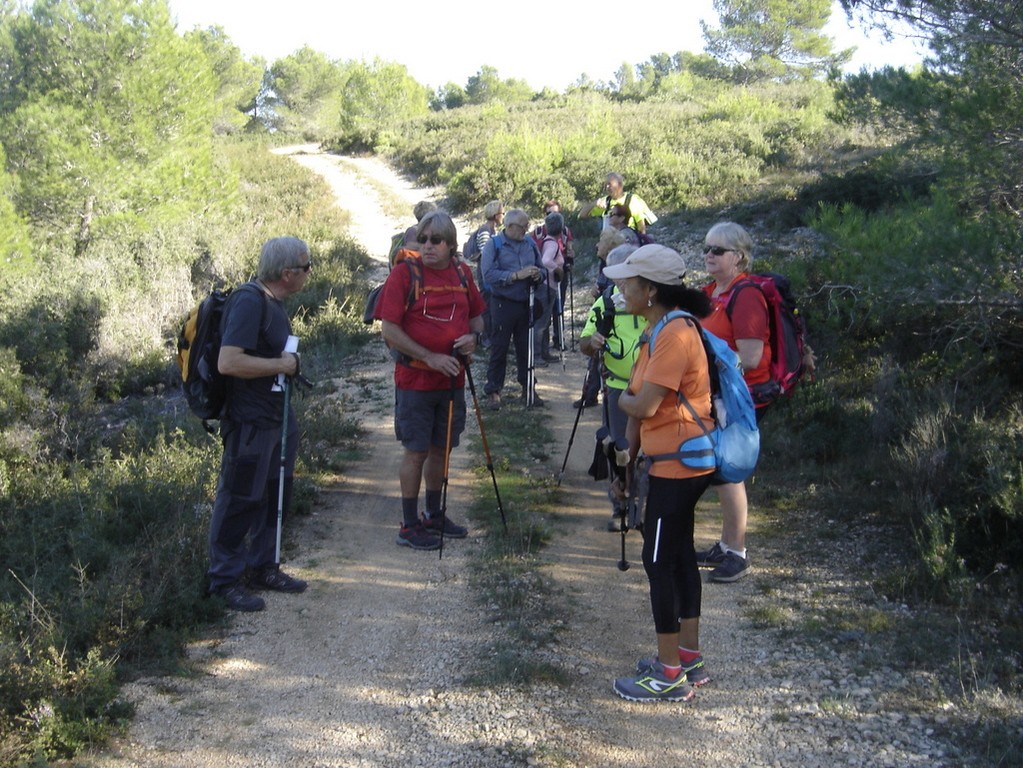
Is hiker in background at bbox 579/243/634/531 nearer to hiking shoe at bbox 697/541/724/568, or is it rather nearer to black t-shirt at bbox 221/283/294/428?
hiking shoe at bbox 697/541/724/568

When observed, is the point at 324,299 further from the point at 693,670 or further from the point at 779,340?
the point at 693,670

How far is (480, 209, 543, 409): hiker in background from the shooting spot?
8.66 m

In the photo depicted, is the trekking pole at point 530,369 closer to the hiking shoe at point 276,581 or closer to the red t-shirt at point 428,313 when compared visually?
the red t-shirt at point 428,313

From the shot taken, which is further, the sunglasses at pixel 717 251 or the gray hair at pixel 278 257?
the sunglasses at pixel 717 251

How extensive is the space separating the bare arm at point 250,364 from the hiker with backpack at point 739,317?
7.19ft

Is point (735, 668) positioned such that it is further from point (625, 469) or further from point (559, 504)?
point (559, 504)

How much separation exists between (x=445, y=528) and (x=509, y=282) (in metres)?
3.14

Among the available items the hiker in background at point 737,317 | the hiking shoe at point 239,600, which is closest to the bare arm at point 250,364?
the hiking shoe at point 239,600

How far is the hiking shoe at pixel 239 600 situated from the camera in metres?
5.04

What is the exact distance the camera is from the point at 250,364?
4.77 m

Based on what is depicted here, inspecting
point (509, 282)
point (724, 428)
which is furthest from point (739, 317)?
point (509, 282)

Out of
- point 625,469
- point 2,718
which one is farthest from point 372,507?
point 2,718

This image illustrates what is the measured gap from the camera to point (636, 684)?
165 inches

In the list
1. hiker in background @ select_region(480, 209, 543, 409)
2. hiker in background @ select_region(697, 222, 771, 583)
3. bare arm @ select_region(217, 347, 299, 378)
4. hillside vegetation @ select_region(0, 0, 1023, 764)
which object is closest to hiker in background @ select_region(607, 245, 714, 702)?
hiker in background @ select_region(697, 222, 771, 583)
